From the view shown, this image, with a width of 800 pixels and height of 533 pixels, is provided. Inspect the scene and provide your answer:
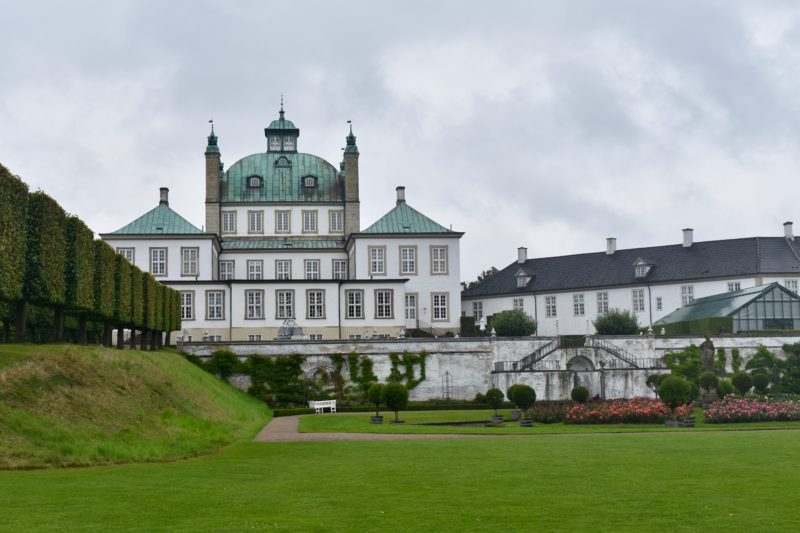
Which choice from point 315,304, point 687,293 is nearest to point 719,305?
point 687,293

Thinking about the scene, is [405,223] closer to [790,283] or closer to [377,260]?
[377,260]

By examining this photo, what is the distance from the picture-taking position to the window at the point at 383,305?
6006 centimetres

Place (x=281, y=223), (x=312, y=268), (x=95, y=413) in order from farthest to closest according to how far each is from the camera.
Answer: (x=281, y=223) < (x=312, y=268) < (x=95, y=413)

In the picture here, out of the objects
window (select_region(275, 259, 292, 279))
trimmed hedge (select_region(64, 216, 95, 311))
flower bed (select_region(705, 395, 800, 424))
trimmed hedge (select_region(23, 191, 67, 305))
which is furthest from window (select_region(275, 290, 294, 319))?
flower bed (select_region(705, 395, 800, 424))

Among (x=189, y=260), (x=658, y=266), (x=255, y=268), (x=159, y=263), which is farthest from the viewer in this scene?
(x=658, y=266)

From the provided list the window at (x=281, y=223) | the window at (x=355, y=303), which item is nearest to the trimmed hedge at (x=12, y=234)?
the window at (x=355, y=303)

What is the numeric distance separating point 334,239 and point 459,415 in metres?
31.7

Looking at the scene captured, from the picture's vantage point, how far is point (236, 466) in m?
18.5

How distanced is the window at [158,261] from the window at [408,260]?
15.2 meters

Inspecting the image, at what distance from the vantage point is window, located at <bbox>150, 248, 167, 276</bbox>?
62.8 metres

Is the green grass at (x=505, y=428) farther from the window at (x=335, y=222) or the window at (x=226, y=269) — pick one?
the window at (x=335, y=222)

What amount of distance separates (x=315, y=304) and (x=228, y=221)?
546 inches

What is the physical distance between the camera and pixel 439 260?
212 ft

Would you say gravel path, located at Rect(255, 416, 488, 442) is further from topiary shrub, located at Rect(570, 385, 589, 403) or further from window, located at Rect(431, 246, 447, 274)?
window, located at Rect(431, 246, 447, 274)
